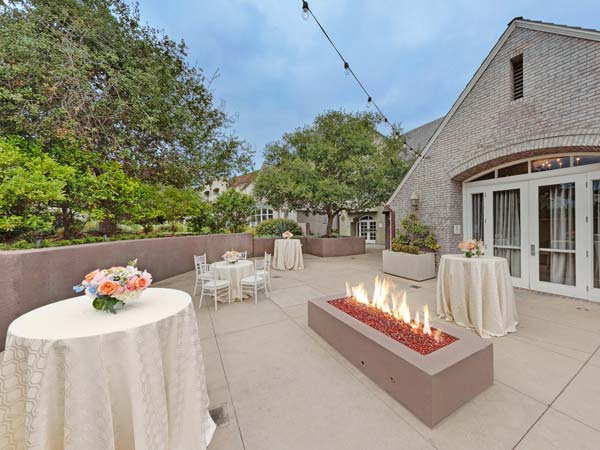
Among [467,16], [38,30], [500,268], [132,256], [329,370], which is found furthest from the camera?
[467,16]

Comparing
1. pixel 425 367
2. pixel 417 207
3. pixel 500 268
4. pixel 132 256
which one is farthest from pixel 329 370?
pixel 417 207

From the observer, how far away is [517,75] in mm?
5547

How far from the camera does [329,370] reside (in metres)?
2.69

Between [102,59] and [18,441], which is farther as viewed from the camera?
[102,59]

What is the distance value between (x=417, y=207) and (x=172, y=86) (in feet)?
28.2

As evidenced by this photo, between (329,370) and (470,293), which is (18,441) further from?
(470,293)

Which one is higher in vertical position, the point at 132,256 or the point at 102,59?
the point at 102,59

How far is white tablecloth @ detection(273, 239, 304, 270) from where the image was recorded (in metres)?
9.01

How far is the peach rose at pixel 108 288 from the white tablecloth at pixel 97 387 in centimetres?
19

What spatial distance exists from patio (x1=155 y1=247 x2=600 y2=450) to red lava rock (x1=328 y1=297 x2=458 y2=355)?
0.53m

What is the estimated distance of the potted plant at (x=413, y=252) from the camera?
6.90m

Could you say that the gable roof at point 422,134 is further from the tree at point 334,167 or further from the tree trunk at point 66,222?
the tree trunk at point 66,222

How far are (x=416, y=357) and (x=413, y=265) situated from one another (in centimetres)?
537

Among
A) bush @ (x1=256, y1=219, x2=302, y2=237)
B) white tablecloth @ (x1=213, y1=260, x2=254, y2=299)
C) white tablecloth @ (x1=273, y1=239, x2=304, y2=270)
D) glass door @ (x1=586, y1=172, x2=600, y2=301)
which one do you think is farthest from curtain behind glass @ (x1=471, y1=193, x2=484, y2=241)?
bush @ (x1=256, y1=219, x2=302, y2=237)
